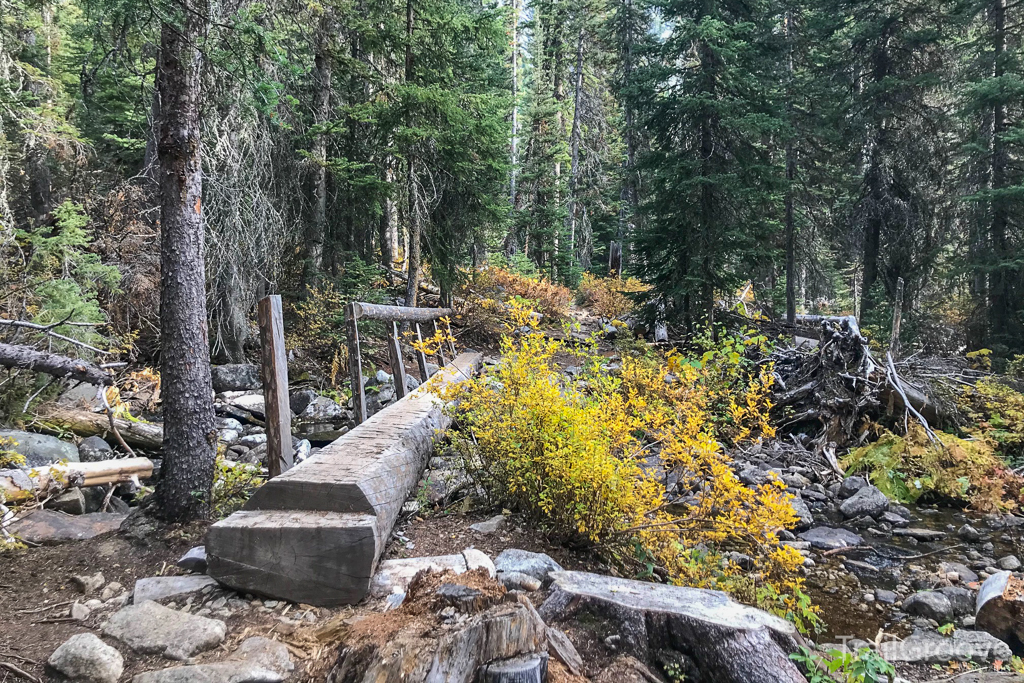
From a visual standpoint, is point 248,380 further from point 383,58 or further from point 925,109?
point 925,109

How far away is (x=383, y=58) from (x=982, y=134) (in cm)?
1548

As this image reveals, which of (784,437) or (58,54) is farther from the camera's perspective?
(58,54)

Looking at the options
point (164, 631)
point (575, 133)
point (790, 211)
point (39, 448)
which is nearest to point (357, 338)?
point (39, 448)

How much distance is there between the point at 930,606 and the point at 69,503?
785 centimetres

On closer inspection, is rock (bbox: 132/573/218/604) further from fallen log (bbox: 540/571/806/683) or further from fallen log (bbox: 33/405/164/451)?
fallen log (bbox: 33/405/164/451)

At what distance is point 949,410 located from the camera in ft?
29.3

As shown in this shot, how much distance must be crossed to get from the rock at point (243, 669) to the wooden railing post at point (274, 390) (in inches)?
89.0

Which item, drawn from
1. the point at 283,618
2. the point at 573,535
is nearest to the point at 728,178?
the point at 573,535

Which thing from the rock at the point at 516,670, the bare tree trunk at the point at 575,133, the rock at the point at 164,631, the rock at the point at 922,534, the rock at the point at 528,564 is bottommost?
the rock at the point at 922,534

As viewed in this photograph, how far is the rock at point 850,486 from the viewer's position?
25.1 feet

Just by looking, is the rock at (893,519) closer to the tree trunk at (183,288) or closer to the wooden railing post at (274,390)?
the wooden railing post at (274,390)

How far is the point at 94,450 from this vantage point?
6.62 m

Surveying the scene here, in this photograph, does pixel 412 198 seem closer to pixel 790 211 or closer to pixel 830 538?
pixel 830 538

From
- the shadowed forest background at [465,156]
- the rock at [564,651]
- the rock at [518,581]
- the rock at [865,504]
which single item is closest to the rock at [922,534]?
the rock at [865,504]
